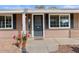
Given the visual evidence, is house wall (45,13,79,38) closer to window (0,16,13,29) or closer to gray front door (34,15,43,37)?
gray front door (34,15,43,37)

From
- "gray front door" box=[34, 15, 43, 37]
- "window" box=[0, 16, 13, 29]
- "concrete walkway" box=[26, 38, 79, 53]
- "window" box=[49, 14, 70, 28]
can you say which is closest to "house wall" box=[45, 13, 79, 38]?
"window" box=[49, 14, 70, 28]

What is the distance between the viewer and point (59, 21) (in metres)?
25.0

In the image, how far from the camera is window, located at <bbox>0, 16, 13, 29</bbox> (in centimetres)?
2439

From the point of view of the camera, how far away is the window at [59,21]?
81.1ft

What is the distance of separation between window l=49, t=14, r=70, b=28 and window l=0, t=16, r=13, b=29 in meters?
4.31

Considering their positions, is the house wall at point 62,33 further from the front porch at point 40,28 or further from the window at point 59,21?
the window at point 59,21

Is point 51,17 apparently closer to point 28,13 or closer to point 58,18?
point 58,18

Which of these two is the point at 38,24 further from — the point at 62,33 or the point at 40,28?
the point at 62,33

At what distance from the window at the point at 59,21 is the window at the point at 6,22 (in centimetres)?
431
